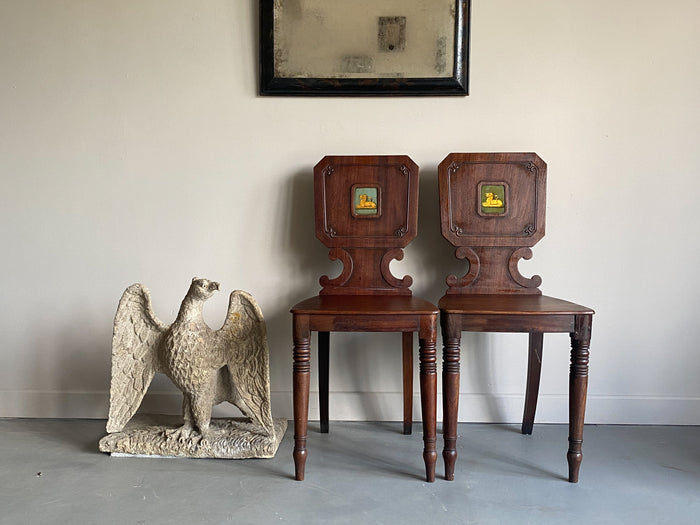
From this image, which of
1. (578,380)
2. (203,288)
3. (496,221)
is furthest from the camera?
(496,221)

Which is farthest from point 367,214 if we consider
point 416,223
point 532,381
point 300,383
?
point 532,381

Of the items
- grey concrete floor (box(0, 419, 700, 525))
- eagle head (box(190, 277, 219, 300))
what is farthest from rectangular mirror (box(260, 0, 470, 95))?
grey concrete floor (box(0, 419, 700, 525))

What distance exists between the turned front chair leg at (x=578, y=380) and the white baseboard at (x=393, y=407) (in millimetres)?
639

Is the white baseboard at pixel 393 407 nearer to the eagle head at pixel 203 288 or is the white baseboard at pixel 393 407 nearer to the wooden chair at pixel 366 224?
the wooden chair at pixel 366 224

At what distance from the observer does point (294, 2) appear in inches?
95.5

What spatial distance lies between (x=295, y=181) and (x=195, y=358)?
935mm

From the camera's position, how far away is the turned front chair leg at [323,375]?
233 cm

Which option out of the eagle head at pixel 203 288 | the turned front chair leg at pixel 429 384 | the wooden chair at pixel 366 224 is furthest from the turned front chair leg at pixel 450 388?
the eagle head at pixel 203 288

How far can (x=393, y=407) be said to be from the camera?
2518 mm

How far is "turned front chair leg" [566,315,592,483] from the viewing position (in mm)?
1822

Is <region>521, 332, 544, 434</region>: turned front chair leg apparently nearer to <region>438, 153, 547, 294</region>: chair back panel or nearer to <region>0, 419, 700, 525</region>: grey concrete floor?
<region>0, 419, 700, 525</region>: grey concrete floor

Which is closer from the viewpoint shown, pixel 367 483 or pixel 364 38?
pixel 367 483

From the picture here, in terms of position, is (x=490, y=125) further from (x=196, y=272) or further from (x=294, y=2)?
(x=196, y=272)

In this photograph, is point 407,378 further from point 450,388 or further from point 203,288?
point 203,288
